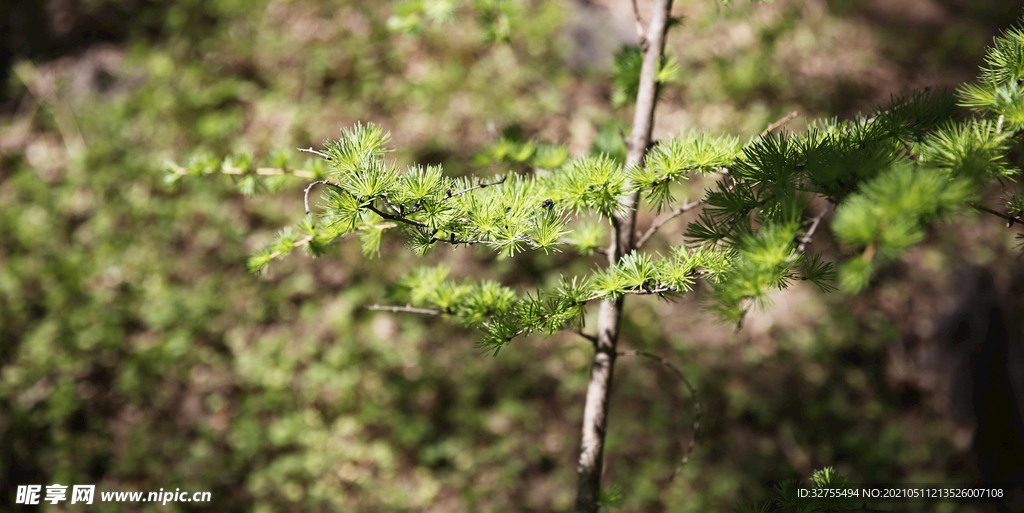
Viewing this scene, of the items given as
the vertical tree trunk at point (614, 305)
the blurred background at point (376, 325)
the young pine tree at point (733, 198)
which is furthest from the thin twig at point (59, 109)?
the vertical tree trunk at point (614, 305)

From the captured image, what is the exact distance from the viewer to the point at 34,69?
401 centimetres

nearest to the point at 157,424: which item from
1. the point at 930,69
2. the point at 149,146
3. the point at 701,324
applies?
the point at 149,146

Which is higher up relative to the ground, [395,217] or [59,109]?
[59,109]

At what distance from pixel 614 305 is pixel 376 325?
88.9 inches

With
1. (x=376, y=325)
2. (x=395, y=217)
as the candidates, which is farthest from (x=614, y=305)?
(x=376, y=325)

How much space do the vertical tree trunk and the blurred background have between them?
1297 mm

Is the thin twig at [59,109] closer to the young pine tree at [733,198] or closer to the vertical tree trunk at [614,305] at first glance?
the young pine tree at [733,198]

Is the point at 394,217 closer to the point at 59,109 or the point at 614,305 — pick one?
the point at 614,305

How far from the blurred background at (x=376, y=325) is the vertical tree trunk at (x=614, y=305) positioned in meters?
1.30

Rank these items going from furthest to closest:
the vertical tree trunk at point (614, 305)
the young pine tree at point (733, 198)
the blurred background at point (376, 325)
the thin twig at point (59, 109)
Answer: the thin twig at point (59, 109) → the blurred background at point (376, 325) → the vertical tree trunk at point (614, 305) → the young pine tree at point (733, 198)

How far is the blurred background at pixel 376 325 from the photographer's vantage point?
2.87 meters

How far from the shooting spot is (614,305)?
4.27ft

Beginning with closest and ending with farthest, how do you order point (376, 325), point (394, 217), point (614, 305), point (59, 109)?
1. point (394, 217)
2. point (614, 305)
3. point (376, 325)
4. point (59, 109)

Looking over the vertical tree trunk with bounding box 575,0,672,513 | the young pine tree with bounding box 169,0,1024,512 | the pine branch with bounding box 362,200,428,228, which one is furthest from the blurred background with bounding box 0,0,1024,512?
the pine branch with bounding box 362,200,428,228
